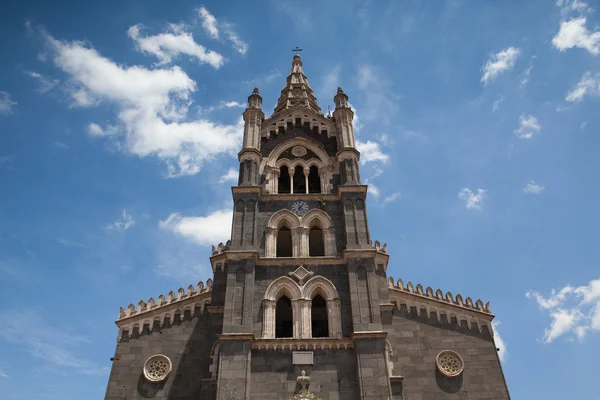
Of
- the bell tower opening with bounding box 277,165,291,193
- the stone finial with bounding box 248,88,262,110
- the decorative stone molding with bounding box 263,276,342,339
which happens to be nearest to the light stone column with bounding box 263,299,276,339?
the decorative stone molding with bounding box 263,276,342,339

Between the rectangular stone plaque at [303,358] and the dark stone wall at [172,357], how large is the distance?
14.4ft

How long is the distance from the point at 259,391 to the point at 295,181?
1416 cm

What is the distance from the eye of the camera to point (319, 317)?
29.2 meters

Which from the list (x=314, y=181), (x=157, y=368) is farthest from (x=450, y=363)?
(x=157, y=368)

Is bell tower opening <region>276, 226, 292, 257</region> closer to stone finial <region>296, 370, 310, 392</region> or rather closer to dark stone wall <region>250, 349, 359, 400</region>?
dark stone wall <region>250, 349, 359, 400</region>

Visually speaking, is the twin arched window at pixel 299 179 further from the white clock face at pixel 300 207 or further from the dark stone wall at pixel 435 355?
the dark stone wall at pixel 435 355

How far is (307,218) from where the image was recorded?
3050 centimetres

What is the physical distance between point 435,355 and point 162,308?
14308 mm

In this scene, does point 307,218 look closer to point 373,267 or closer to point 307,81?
point 373,267

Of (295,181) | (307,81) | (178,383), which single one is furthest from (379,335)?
(307,81)

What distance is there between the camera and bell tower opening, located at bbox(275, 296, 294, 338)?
28.3m

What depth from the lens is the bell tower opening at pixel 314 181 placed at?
109ft

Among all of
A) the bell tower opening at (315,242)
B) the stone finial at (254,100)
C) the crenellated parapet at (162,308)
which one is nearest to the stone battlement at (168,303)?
the crenellated parapet at (162,308)

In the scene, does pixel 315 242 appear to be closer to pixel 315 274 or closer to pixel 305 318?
pixel 315 274
